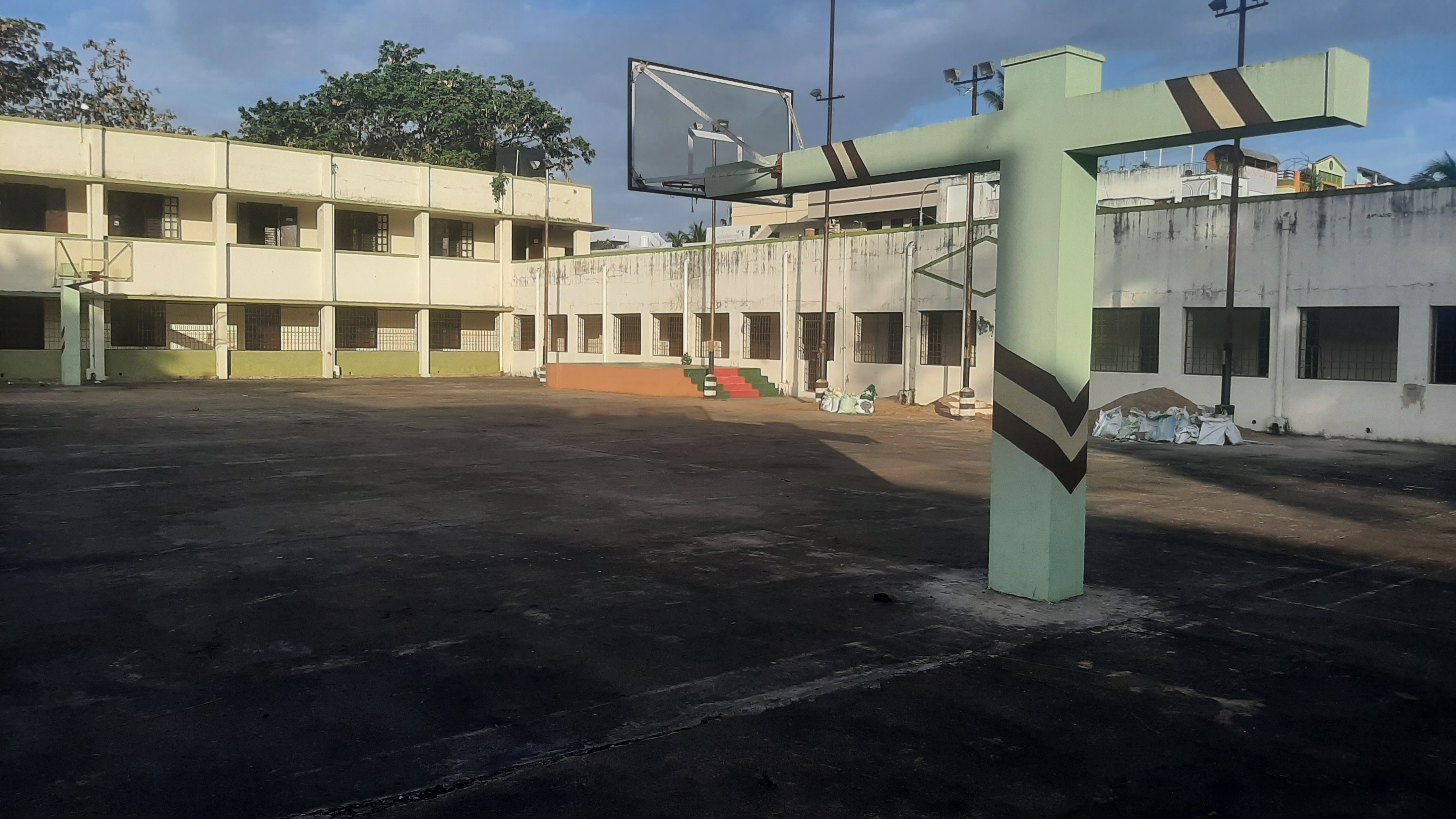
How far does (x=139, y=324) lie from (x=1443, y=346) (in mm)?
36021

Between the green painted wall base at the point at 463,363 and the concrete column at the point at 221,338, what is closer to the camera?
the concrete column at the point at 221,338

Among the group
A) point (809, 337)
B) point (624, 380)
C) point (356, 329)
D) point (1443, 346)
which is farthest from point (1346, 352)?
point (356, 329)

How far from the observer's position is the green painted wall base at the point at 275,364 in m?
35.0

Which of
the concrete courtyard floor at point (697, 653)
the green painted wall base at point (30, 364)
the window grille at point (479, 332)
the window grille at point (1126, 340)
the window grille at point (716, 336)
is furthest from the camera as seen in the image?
the window grille at point (479, 332)

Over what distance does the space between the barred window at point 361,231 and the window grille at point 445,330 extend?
10.8 feet

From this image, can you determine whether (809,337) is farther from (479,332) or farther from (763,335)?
(479,332)

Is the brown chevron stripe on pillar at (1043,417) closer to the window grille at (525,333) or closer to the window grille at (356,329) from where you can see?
the window grille at (356,329)

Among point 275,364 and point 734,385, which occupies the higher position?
point 275,364

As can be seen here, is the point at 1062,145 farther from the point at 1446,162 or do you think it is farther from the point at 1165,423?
the point at 1446,162

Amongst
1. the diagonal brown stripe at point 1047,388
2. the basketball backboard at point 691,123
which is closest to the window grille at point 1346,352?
the basketball backboard at point 691,123

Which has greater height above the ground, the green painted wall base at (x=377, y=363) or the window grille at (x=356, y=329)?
the window grille at (x=356, y=329)

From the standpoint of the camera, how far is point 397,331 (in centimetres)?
3894

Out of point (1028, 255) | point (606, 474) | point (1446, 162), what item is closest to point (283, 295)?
point (606, 474)

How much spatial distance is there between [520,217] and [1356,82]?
1456 inches
